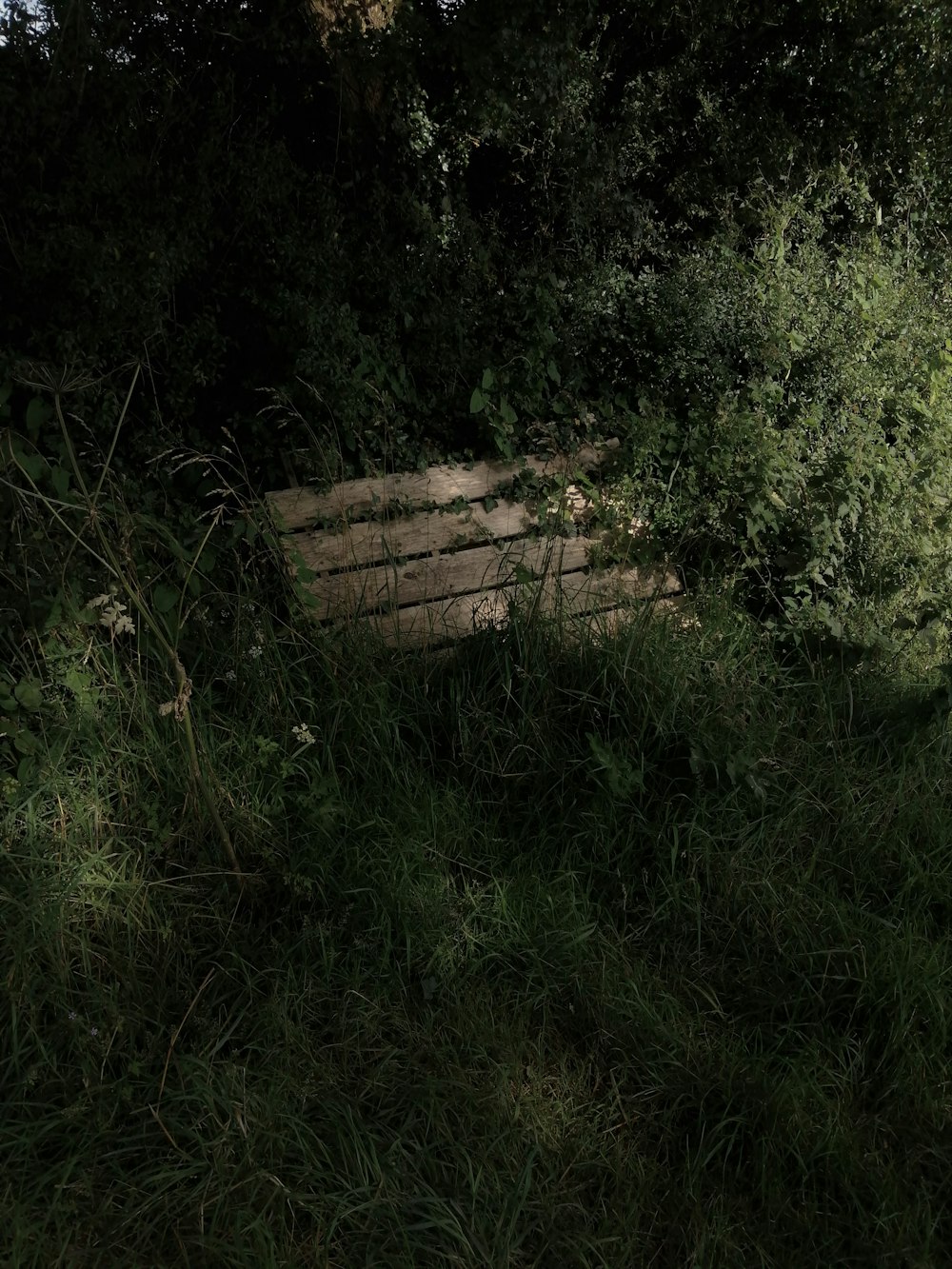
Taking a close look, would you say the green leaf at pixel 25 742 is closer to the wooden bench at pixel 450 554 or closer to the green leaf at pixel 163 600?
the green leaf at pixel 163 600

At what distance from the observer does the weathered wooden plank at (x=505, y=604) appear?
166 inches

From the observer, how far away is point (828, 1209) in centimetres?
269

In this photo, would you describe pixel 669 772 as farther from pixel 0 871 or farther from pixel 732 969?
pixel 0 871

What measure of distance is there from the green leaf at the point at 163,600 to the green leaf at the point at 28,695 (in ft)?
1.46

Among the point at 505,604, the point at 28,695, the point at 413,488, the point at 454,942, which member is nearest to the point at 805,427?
the point at 505,604

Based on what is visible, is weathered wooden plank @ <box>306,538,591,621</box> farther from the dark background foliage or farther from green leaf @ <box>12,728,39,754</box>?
green leaf @ <box>12,728,39,754</box>

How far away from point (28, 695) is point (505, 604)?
187 centimetres

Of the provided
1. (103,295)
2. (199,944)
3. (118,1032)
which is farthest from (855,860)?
(103,295)

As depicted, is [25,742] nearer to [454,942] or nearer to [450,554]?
[454,942]

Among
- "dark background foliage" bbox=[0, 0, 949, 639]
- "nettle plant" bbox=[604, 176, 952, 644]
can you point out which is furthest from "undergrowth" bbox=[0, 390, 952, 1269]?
"dark background foliage" bbox=[0, 0, 949, 639]

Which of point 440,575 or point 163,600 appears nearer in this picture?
point 163,600

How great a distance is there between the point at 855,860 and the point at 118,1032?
2256mm

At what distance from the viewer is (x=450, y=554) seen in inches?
180

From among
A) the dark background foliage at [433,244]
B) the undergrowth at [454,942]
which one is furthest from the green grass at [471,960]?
the dark background foliage at [433,244]
